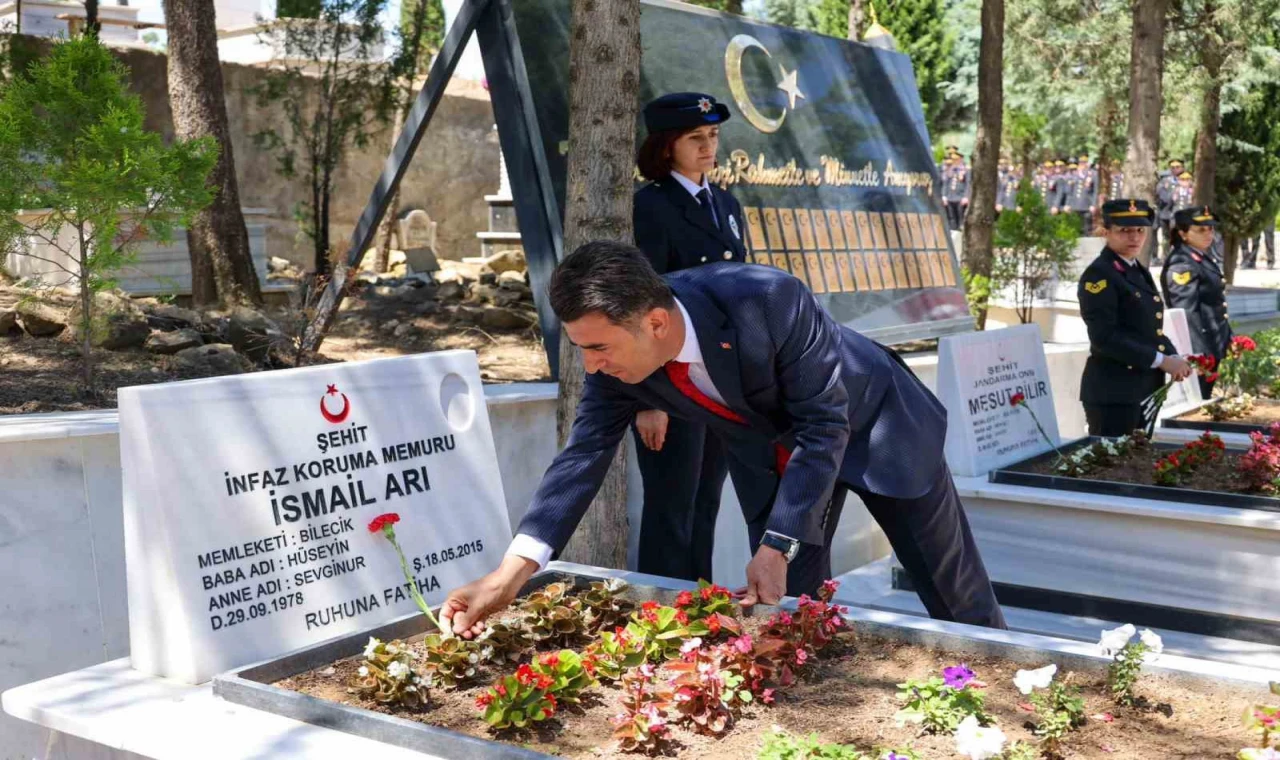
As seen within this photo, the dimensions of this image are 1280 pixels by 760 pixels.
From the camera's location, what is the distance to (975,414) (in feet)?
18.6

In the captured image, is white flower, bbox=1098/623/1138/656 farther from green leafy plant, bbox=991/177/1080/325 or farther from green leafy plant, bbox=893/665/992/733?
green leafy plant, bbox=991/177/1080/325

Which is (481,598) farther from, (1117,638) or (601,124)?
(601,124)

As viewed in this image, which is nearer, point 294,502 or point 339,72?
point 294,502

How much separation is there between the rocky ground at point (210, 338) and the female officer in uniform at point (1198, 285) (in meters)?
4.41

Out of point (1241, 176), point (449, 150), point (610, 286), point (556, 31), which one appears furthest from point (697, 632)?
point (1241, 176)

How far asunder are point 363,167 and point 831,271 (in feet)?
33.2

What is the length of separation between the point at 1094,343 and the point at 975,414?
4.11ft

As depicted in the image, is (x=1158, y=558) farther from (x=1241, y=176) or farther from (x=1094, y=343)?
(x=1241, y=176)

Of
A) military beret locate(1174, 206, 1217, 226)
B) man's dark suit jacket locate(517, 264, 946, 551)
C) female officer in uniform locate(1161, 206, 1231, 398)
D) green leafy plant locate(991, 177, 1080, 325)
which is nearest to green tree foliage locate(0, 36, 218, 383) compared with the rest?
man's dark suit jacket locate(517, 264, 946, 551)

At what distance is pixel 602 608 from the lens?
307 cm

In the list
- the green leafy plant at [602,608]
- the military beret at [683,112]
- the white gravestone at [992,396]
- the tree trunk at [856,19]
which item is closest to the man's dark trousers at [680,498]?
the military beret at [683,112]

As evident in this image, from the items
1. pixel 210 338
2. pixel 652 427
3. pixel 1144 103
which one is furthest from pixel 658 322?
pixel 1144 103

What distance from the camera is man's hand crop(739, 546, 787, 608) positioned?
9.07 feet

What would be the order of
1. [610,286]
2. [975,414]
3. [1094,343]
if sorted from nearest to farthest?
[610,286], [975,414], [1094,343]
